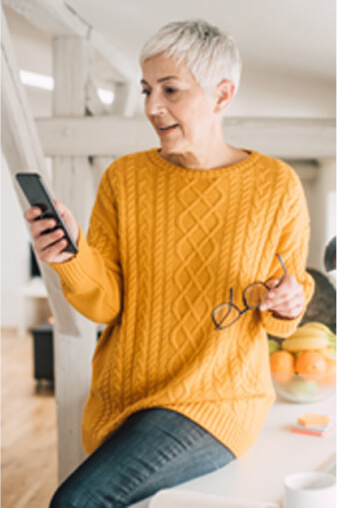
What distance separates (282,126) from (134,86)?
1141 millimetres

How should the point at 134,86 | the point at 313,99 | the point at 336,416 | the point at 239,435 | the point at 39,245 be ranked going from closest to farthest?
the point at 39,245 < the point at 239,435 < the point at 336,416 < the point at 313,99 < the point at 134,86

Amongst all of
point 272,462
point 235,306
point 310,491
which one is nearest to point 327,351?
point 272,462

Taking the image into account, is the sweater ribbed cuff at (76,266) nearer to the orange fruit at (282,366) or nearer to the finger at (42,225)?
the finger at (42,225)

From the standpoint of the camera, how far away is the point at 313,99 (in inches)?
109

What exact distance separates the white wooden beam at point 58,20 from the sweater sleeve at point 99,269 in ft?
2.36

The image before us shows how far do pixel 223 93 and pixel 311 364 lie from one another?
848 mm

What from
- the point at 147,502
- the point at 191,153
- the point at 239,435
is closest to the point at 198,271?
the point at 191,153

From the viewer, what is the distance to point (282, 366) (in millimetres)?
1860

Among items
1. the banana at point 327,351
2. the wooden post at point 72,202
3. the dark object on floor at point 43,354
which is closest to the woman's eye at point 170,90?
the wooden post at point 72,202

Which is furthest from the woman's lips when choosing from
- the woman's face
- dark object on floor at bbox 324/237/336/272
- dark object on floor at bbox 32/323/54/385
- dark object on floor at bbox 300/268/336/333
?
dark object on floor at bbox 32/323/54/385

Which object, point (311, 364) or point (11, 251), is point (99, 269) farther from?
point (11, 251)

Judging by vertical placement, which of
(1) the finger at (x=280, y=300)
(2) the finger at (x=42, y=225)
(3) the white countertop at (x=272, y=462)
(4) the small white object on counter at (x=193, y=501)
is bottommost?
(3) the white countertop at (x=272, y=462)

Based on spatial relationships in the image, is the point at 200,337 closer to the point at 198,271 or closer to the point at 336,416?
the point at 198,271

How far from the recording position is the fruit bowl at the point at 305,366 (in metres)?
1.82
